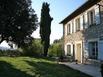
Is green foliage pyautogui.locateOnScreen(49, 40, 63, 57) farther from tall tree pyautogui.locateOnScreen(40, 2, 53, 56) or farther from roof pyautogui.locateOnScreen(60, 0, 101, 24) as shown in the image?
roof pyautogui.locateOnScreen(60, 0, 101, 24)

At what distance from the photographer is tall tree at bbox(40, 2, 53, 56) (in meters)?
40.8

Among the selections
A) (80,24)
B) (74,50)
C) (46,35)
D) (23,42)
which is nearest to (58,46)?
(46,35)

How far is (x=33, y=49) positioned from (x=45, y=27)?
12.1 feet

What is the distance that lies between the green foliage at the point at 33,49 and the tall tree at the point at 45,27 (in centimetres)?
125

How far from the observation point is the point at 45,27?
1612 inches

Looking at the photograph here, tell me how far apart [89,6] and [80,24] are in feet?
11.7

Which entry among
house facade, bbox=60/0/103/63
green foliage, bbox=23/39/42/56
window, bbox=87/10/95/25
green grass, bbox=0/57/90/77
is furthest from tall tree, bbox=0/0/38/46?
green grass, bbox=0/57/90/77

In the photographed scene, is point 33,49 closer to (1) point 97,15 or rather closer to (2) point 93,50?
(2) point 93,50

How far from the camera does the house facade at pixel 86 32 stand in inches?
938

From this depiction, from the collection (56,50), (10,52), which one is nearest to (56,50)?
(56,50)

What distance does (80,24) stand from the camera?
96.8 ft

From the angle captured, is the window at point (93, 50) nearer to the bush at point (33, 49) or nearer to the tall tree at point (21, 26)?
the tall tree at point (21, 26)

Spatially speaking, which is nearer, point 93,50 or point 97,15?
point 97,15

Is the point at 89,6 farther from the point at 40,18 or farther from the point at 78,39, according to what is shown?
the point at 40,18
